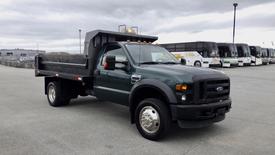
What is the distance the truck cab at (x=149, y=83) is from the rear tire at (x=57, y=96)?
524mm

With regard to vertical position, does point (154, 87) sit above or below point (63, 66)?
below

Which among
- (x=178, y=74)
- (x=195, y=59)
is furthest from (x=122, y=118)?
(x=195, y=59)

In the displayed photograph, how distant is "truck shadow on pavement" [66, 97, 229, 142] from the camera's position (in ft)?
16.9

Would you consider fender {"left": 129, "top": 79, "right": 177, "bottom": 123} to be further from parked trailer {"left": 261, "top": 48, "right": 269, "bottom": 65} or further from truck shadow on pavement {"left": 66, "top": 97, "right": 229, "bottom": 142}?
parked trailer {"left": 261, "top": 48, "right": 269, "bottom": 65}

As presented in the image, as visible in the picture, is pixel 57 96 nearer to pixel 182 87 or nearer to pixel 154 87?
pixel 154 87

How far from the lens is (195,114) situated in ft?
14.8

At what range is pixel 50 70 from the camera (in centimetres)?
815

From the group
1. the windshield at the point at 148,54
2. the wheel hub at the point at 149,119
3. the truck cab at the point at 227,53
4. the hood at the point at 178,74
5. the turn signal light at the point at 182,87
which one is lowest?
the wheel hub at the point at 149,119

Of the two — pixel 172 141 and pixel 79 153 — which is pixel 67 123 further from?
pixel 172 141

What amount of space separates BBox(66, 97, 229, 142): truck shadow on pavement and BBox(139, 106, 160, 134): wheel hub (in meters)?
0.30

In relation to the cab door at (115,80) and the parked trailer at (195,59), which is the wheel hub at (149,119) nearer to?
the cab door at (115,80)

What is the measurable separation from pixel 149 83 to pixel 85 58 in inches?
96.1

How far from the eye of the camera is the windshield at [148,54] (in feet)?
18.7

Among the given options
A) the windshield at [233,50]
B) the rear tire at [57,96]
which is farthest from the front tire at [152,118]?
the windshield at [233,50]
